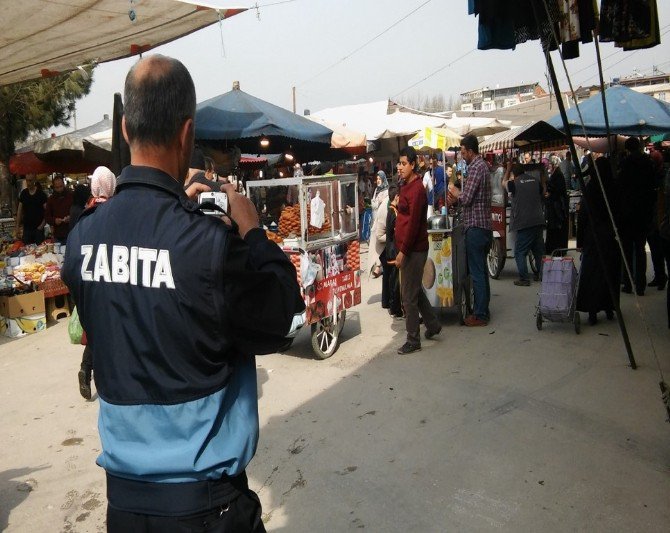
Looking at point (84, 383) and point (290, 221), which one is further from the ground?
point (290, 221)

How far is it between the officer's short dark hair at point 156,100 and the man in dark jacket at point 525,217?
7.66 metres

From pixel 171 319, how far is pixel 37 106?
595 inches

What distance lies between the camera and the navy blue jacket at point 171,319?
135 cm

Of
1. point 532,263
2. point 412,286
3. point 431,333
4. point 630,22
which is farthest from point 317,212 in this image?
point 532,263

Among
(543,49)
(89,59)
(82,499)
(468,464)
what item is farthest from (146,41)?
(468,464)

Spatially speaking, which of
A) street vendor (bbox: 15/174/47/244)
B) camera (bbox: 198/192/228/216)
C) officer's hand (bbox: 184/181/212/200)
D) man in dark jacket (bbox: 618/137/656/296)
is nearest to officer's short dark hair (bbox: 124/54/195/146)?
camera (bbox: 198/192/228/216)

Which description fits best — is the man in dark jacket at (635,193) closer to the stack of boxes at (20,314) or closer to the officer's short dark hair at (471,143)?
the officer's short dark hair at (471,143)

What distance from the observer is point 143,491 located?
1.45 m

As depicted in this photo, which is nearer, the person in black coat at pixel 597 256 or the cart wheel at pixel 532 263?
the person in black coat at pixel 597 256

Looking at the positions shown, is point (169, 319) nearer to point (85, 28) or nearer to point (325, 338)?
point (325, 338)

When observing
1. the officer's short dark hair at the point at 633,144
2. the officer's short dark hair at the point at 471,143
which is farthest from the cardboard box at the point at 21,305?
the officer's short dark hair at the point at 633,144

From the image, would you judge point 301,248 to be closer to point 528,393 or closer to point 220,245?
point 528,393

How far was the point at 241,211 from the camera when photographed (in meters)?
1.54

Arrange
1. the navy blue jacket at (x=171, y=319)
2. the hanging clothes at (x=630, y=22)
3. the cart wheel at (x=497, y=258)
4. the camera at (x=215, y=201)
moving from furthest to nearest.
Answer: the cart wheel at (x=497, y=258), the hanging clothes at (x=630, y=22), the camera at (x=215, y=201), the navy blue jacket at (x=171, y=319)
